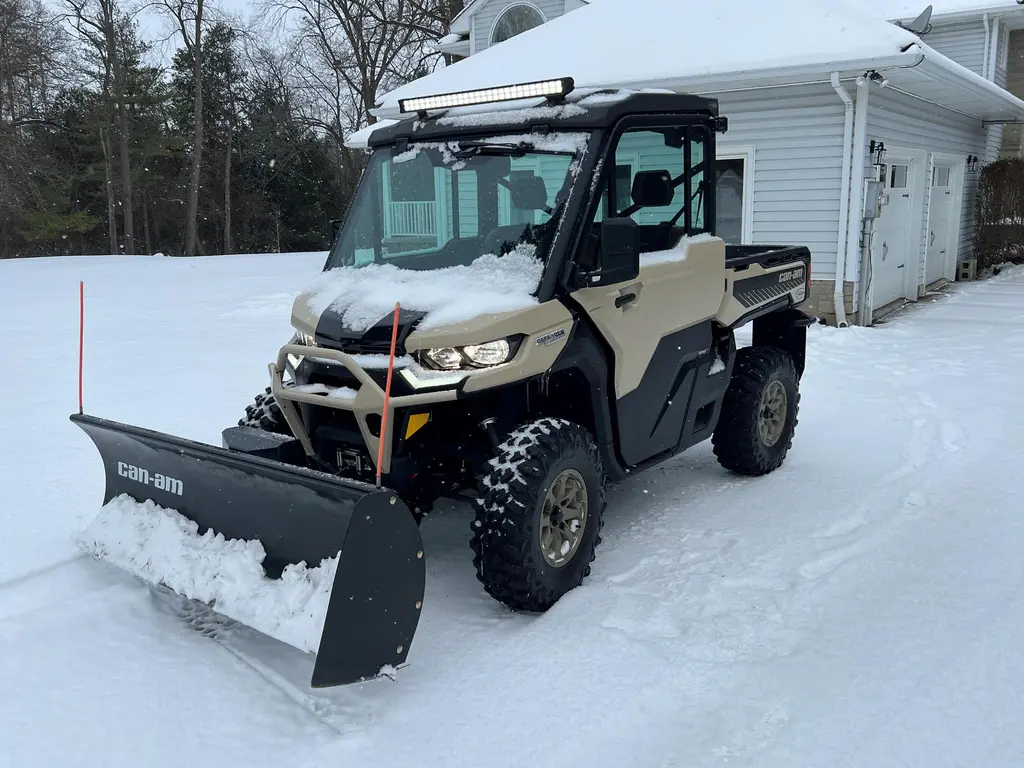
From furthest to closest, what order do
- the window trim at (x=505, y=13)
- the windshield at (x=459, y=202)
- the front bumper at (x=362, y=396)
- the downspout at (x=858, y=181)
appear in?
1. the window trim at (x=505, y=13)
2. the downspout at (x=858, y=181)
3. the windshield at (x=459, y=202)
4. the front bumper at (x=362, y=396)

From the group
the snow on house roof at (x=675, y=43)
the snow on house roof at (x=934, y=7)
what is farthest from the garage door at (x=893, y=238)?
the snow on house roof at (x=934, y=7)

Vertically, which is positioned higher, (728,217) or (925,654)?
(728,217)

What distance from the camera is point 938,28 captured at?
20266 millimetres

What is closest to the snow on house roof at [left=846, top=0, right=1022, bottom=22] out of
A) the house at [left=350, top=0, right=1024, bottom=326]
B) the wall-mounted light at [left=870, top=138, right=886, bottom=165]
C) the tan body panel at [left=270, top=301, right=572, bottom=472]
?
the house at [left=350, top=0, right=1024, bottom=326]

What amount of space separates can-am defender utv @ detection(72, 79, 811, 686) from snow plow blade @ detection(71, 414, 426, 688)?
0.04 feet

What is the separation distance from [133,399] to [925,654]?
21.7 feet

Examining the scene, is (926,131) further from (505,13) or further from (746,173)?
(505,13)

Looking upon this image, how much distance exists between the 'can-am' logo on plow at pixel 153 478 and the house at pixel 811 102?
9540 mm

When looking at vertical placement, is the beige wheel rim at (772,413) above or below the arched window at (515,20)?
below

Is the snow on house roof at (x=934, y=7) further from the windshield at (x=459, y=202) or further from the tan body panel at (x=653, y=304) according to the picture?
the windshield at (x=459, y=202)

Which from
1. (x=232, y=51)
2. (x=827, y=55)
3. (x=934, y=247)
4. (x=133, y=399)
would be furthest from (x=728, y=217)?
(x=232, y=51)

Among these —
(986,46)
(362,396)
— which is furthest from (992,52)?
(362,396)

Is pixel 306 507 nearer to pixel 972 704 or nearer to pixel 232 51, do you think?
pixel 972 704

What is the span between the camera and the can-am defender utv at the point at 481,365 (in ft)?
11.4
